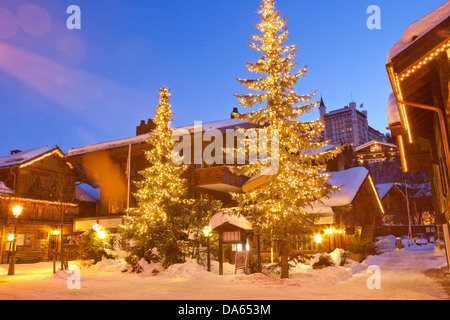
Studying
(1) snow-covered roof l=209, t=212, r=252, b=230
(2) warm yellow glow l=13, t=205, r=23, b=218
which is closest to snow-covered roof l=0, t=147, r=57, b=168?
(2) warm yellow glow l=13, t=205, r=23, b=218

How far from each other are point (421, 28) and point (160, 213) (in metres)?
15.1

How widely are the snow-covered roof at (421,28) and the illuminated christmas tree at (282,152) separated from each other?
230 inches

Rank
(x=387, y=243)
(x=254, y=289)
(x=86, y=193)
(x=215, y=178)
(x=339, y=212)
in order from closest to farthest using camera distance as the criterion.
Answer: (x=254, y=289) < (x=339, y=212) < (x=215, y=178) < (x=86, y=193) < (x=387, y=243)

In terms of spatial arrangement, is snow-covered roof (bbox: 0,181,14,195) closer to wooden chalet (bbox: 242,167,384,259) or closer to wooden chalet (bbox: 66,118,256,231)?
wooden chalet (bbox: 66,118,256,231)

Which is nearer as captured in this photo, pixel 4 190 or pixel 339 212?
pixel 339 212

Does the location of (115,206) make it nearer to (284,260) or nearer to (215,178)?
(215,178)

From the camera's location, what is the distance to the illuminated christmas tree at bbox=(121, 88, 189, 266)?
19516mm

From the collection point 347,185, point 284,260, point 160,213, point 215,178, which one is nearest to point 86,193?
point 215,178

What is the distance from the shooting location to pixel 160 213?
19.9m

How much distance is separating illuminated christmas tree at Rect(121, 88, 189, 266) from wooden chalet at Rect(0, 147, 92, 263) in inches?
578

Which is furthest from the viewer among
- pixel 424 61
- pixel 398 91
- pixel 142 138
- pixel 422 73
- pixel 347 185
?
pixel 142 138

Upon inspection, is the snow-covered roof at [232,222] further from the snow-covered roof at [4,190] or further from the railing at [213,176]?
the snow-covered roof at [4,190]

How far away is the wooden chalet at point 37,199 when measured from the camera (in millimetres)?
32000
